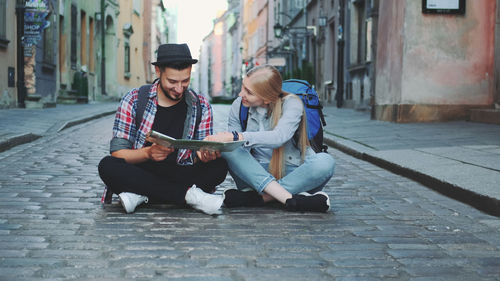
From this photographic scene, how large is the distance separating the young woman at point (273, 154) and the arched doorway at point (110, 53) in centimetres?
2932

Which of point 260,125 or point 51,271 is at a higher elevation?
point 260,125

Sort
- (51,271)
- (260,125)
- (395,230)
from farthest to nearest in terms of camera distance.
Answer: (260,125), (395,230), (51,271)

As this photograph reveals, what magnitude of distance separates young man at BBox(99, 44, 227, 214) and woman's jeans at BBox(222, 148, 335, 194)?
0.15 metres

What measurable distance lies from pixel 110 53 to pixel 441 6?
23.8 m

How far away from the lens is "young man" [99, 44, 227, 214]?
4.36 meters

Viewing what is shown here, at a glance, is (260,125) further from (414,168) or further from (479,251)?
(414,168)

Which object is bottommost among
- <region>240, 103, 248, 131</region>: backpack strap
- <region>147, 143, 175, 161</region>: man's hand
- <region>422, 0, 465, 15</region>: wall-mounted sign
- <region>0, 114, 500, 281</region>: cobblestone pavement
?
<region>0, 114, 500, 281</region>: cobblestone pavement

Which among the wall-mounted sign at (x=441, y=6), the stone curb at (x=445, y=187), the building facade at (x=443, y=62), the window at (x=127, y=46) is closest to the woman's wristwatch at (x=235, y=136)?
the stone curb at (x=445, y=187)

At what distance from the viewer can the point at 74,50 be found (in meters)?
25.0

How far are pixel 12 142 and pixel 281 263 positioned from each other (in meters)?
6.65

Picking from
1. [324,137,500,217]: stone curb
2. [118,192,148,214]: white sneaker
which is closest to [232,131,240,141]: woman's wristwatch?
[118,192,148,214]: white sneaker

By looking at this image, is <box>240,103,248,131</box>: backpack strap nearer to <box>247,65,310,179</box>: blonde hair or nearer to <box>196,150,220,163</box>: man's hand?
<box>247,65,310,179</box>: blonde hair

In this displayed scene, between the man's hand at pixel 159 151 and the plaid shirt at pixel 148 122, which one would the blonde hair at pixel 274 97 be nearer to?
the plaid shirt at pixel 148 122

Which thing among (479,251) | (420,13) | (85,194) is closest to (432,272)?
(479,251)
